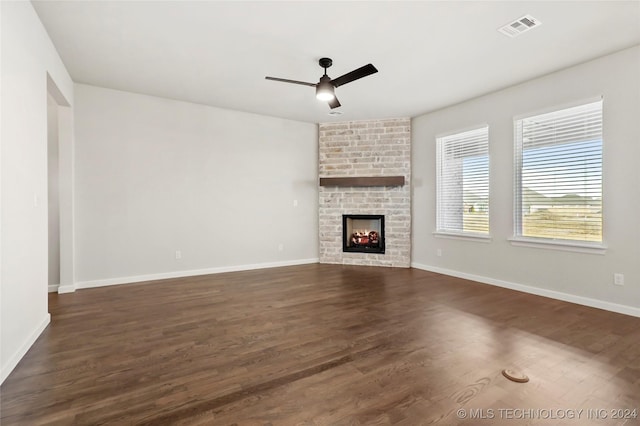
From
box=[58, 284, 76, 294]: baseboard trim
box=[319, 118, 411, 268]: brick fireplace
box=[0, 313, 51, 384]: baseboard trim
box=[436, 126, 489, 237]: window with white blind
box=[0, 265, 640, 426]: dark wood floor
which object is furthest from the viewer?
box=[319, 118, 411, 268]: brick fireplace

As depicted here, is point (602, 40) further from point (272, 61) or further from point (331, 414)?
point (331, 414)

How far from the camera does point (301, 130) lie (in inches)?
240

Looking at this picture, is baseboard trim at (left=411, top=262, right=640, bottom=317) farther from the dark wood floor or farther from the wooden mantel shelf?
the wooden mantel shelf

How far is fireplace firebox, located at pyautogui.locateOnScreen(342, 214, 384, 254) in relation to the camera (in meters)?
6.07

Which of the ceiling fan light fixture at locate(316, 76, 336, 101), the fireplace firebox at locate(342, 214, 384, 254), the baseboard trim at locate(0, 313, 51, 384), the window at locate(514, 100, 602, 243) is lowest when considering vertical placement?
the baseboard trim at locate(0, 313, 51, 384)

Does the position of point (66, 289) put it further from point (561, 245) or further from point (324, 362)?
point (561, 245)

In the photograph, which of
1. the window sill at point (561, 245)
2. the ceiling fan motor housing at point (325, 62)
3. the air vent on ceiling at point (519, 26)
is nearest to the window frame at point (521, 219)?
the window sill at point (561, 245)

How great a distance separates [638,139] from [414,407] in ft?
12.1

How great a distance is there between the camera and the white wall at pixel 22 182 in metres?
2.08

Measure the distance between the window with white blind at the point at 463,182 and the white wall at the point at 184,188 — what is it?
2478 millimetres

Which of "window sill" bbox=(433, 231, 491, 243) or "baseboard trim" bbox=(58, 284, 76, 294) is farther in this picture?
"window sill" bbox=(433, 231, 491, 243)

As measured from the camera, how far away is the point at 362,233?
6289 mm

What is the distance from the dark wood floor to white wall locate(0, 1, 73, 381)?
0.26m

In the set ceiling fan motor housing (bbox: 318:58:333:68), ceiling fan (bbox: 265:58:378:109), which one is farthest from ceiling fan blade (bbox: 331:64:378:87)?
ceiling fan motor housing (bbox: 318:58:333:68)
